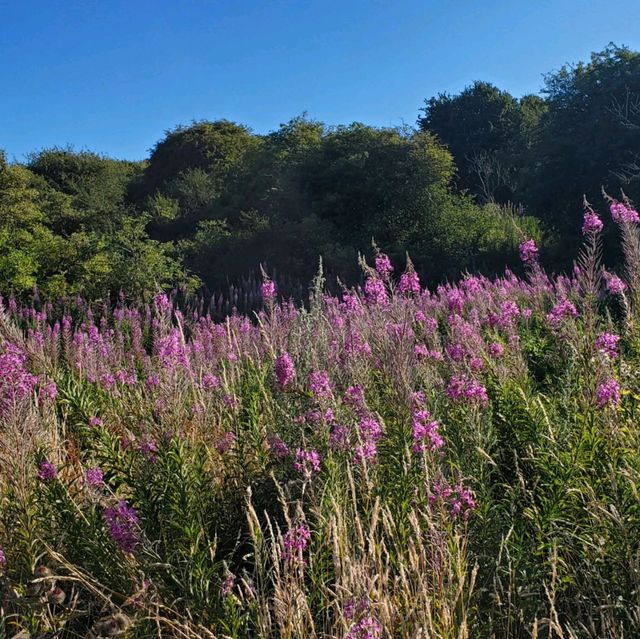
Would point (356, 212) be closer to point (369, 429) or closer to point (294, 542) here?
point (369, 429)

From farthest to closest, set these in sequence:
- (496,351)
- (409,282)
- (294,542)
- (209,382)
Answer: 1. (209,382)
2. (496,351)
3. (409,282)
4. (294,542)

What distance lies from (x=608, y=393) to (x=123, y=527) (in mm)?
1907

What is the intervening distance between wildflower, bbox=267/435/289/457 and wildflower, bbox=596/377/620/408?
138 cm

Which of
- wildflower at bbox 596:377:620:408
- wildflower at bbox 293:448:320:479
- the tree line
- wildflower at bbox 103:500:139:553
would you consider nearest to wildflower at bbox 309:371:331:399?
wildflower at bbox 293:448:320:479

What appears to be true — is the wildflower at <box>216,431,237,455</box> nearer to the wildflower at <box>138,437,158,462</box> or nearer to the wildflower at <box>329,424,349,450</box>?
the wildflower at <box>138,437,158,462</box>

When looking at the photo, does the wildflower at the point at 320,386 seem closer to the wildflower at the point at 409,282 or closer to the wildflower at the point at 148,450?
the wildflower at the point at 148,450

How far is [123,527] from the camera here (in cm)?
227

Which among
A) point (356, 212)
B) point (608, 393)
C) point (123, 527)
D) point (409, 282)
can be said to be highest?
point (356, 212)

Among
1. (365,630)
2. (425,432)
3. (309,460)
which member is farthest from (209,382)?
(365,630)

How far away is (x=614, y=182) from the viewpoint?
1499cm

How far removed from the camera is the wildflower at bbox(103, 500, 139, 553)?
A: 87.7 inches

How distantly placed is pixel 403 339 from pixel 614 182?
1480cm

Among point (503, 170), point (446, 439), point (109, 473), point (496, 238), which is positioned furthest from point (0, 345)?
point (503, 170)

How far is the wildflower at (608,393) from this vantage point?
231cm
